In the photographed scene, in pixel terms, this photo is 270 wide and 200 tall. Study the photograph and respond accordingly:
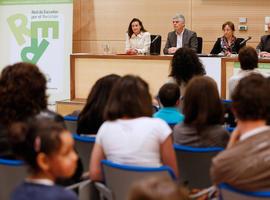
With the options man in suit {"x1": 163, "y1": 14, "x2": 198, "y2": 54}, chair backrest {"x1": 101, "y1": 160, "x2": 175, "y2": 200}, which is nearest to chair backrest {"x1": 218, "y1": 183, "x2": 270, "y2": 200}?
chair backrest {"x1": 101, "y1": 160, "x2": 175, "y2": 200}

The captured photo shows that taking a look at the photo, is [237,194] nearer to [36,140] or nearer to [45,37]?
[36,140]

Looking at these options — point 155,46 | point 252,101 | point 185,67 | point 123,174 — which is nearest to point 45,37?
point 155,46

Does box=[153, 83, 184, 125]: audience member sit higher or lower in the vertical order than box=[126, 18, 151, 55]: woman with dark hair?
lower

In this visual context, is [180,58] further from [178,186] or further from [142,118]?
[178,186]

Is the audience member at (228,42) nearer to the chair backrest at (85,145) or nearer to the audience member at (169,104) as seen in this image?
the audience member at (169,104)

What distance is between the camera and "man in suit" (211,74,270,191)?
2164 mm

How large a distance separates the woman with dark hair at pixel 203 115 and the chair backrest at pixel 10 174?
0.98m

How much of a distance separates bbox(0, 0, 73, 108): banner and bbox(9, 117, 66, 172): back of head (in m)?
6.07

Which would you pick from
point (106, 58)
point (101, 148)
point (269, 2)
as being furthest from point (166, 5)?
point (101, 148)

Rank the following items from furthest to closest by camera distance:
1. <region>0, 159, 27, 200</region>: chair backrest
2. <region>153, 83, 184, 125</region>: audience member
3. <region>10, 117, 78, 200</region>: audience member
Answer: <region>153, 83, 184, 125</region>: audience member → <region>0, 159, 27, 200</region>: chair backrest → <region>10, 117, 78, 200</region>: audience member

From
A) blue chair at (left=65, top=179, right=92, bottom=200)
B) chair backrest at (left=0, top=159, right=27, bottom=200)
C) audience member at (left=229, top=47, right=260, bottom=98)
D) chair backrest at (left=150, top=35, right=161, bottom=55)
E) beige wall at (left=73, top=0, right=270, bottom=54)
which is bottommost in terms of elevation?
blue chair at (left=65, top=179, right=92, bottom=200)

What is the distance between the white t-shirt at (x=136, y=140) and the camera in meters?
2.57

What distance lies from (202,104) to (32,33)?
6019 mm

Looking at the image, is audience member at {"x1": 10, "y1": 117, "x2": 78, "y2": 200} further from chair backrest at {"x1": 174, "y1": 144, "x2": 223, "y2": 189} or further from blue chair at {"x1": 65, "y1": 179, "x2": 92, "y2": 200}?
chair backrest at {"x1": 174, "y1": 144, "x2": 223, "y2": 189}
